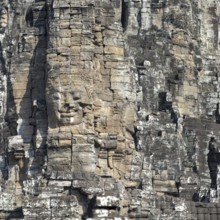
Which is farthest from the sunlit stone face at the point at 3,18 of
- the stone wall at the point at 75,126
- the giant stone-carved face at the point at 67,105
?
the giant stone-carved face at the point at 67,105

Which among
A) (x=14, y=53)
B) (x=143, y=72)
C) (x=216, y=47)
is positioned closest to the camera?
(x=14, y=53)

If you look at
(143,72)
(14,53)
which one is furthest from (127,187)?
(143,72)

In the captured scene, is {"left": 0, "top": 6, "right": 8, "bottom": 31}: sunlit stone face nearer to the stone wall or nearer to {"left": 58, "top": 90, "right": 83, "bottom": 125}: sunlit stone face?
→ the stone wall

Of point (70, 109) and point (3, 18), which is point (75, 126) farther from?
point (3, 18)

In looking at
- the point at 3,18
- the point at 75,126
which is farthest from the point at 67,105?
the point at 3,18

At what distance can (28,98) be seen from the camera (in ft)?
282

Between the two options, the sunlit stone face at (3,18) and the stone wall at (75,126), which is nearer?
the stone wall at (75,126)

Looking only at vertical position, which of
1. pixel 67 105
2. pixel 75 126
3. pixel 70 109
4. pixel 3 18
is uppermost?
pixel 3 18

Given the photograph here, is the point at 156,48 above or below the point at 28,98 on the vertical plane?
above

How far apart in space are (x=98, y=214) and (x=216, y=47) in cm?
2543

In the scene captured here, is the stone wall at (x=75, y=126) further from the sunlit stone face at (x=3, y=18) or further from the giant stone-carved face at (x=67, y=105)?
the sunlit stone face at (x=3, y=18)

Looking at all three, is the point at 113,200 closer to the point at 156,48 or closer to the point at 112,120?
the point at 112,120

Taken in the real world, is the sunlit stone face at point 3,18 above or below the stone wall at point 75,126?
above

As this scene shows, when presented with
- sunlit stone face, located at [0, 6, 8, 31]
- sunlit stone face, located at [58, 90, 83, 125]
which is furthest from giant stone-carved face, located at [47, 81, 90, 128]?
sunlit stone face, located at [0, 6, 8, 31]
